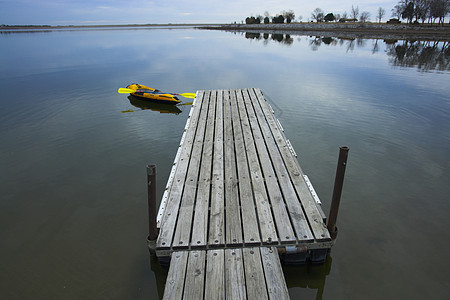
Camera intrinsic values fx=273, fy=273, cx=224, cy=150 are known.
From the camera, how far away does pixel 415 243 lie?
573 cm

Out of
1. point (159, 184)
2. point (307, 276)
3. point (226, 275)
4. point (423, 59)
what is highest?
point (423, 59)

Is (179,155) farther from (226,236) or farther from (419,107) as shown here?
(419,107)

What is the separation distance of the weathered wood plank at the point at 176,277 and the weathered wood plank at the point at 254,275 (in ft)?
2.97

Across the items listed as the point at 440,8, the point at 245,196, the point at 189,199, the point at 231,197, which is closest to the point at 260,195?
the point at 245,196

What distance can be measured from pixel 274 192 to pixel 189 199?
1.75 m

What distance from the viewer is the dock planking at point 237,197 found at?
14.9 ft

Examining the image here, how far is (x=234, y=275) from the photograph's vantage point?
389cm

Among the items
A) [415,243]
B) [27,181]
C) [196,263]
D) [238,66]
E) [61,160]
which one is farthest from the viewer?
[238,66]

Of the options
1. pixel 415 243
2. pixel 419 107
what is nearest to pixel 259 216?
pixel 415 243

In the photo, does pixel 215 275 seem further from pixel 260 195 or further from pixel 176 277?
pixel 260 195

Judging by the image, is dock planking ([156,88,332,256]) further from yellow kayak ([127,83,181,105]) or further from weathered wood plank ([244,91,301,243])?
yellow kayak ([127,83,181,105])

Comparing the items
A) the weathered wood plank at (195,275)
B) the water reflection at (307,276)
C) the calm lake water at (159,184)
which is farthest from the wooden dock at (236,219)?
the calm lake water at (159,184)

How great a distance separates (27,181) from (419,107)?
17.4m

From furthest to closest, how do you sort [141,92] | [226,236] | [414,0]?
[414,0], [141,92], [226,236]
